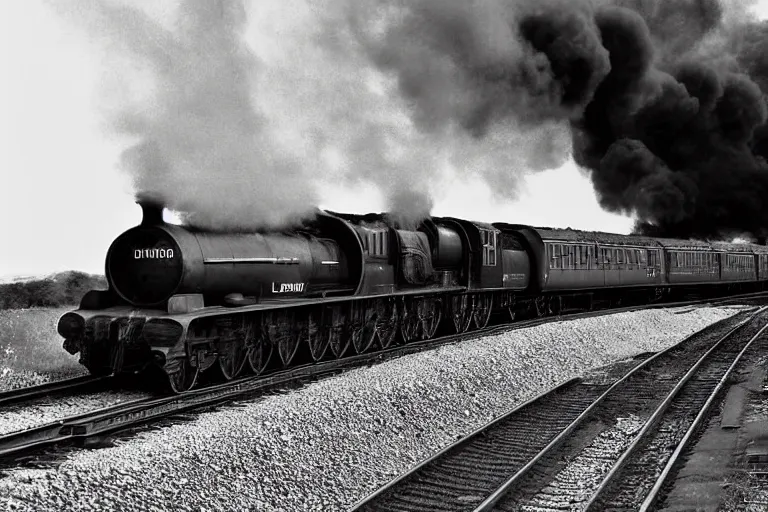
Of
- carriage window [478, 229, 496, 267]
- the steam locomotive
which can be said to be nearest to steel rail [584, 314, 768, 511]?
the steam locomotive

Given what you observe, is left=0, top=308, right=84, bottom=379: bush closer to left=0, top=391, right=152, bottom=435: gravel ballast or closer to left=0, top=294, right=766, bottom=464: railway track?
left=0, top=294, right=766, bottom=464: railway track

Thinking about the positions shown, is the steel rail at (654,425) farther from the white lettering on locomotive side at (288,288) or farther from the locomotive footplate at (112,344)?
the locomotive footplate at (112,344)

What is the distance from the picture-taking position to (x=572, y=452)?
8.51 meters

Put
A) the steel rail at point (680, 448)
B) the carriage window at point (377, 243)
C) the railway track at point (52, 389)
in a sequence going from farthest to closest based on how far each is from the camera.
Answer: the carriage window at point (377, 243), the railway track at point (52, 389), the steel rail at point (680, 448)

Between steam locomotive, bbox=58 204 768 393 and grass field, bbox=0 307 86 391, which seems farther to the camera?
grass field, bbox=0 307 86 391

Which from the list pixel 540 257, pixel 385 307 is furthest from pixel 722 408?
pixel 540 257

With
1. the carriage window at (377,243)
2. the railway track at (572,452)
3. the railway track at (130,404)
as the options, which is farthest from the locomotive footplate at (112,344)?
the carriage window at (377,243)

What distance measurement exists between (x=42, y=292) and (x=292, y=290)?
12.7m

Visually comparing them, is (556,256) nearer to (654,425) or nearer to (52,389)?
(654,425)

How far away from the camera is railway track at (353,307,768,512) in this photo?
6.87 m

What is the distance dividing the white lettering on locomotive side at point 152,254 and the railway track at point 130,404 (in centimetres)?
176

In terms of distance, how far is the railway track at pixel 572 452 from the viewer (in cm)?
687

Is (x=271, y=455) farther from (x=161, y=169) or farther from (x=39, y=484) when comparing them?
(x=161, y=169)

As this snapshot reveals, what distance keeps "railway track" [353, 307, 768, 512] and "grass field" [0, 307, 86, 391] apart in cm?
638
